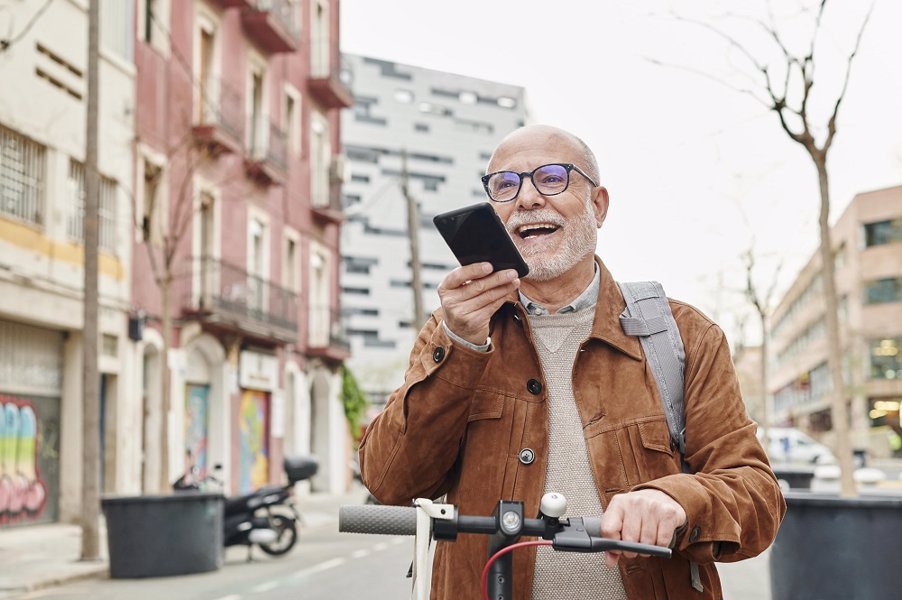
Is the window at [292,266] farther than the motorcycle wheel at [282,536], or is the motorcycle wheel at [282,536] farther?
the window at [292,266]

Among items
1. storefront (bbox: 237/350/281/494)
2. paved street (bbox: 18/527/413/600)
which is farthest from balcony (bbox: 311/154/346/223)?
paved street (bbox: 18/527/413/600)

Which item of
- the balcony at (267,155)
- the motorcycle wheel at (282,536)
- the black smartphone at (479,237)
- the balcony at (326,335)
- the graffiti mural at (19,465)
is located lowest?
the motorcycle wheel at (282,536)

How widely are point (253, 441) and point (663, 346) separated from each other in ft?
90.6

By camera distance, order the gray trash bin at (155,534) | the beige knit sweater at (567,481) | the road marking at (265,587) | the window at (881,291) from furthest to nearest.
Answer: the window at (881,291) < the gray trash bin at (155,534) < the road marking at (265,587) < the beige knit sweater at (567,481)

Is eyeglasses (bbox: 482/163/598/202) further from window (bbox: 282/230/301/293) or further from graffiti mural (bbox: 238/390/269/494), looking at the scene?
window (bbox: 282/230/301/293)

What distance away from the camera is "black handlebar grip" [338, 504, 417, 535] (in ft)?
7.21

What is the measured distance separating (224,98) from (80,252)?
24.6ft

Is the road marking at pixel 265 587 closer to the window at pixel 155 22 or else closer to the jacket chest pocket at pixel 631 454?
the jacket chest pocket at pixel 631 454

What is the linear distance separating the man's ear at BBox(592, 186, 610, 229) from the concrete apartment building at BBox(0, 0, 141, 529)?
15.7 m

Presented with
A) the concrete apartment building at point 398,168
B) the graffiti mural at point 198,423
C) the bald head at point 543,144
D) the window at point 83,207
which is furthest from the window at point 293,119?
the concrete apartment building at point 398,168

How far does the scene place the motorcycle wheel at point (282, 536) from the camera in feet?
49.9

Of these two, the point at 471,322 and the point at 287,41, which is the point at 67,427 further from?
the point at 471,322

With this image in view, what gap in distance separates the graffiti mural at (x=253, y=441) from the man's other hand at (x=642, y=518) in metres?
26.5

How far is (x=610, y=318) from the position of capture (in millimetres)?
2818
